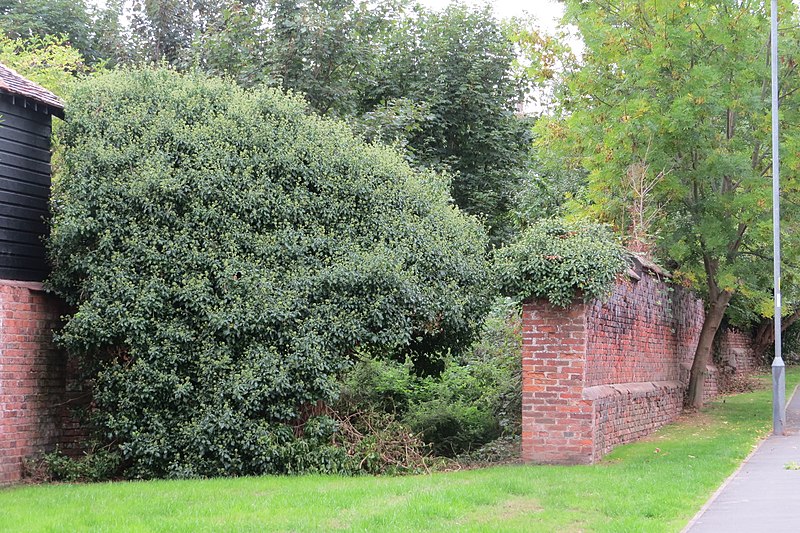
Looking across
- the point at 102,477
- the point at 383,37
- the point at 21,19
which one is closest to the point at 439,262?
the point at 102,477

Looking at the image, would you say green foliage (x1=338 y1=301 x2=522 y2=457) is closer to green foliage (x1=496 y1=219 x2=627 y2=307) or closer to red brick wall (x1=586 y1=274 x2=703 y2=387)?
red brick wall (x1=586 y1=274 x2=703 y2=387)

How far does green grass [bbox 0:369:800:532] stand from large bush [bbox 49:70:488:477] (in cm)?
115

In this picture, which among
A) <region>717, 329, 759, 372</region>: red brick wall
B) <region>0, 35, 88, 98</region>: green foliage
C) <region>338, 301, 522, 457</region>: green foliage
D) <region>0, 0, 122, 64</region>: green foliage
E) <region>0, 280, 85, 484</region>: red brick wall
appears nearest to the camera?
<region>0, 280, 85, 484</region>: red brick wall

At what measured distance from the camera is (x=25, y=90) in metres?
11.9

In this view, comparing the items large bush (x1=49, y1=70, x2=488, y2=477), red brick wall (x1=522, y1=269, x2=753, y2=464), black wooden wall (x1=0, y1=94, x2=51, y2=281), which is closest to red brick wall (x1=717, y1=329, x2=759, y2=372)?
red brick wall (x1=522, y1=269, x2=753, y2=464)

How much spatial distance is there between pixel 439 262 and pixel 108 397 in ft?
16.3

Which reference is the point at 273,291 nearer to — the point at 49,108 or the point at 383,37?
the point at 49,108

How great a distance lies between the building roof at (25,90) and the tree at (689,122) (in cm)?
948

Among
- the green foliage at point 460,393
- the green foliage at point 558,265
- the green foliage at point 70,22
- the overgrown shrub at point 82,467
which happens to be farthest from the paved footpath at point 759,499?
the green foliage at point 70,22

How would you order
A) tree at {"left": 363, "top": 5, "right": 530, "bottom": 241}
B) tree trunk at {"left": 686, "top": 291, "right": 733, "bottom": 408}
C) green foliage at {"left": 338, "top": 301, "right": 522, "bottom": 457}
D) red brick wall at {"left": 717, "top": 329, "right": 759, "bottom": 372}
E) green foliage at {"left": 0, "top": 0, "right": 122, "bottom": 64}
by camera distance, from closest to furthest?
1. green foliage at {"left": 338, "top": 301, "right": 522, "bottom": 457}
2. tree trunk at {"left": 686, "top": 291, "right": 733, "bottom": 408}
3. tree at {"left": 363, "top": 5, "right": 530, "bottom": 241}
4. green foliage at {"left": 0, "top": 0, "right": 122, "bottom": 64}
5. red brick wall at {"left": 717, "top": 329, "right": 759, "bottom": 372}

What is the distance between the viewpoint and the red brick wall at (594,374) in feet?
37.8

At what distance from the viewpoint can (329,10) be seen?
2158cm

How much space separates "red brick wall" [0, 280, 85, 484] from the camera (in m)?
11.2

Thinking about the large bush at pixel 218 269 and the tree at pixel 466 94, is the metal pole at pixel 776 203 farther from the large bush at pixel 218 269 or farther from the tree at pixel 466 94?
the tree at pixel 466 94
